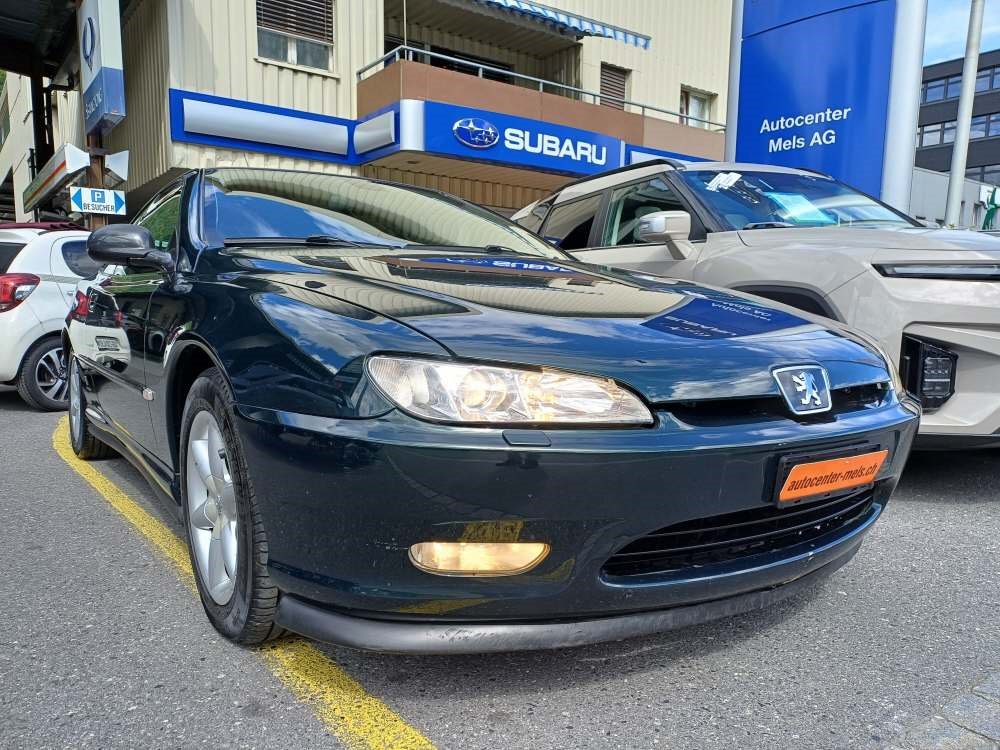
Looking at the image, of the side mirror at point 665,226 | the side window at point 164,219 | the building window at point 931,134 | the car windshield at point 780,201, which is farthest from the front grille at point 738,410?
the building window at point 931,134

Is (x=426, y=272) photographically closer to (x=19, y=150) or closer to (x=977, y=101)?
(x=19, y=150)

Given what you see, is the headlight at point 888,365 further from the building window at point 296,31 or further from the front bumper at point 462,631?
the building window at point 296,31

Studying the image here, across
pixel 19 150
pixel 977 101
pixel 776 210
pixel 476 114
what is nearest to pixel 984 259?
pixel 776 210

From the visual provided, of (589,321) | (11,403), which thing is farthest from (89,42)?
(589,321)

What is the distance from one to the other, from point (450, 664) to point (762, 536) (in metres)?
0.83

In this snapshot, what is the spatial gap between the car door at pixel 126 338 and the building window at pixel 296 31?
9.18 m

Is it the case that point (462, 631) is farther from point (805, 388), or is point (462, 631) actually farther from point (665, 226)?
point (665, 226)

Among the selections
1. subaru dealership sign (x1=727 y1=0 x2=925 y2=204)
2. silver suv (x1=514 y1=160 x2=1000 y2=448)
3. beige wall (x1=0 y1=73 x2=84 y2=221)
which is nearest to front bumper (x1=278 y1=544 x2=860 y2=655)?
silver suv (x1=514 y1=160 x2=1000 y2=448)

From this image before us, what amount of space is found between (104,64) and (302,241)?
9.01m

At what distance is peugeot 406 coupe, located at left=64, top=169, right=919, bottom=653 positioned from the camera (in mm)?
1483

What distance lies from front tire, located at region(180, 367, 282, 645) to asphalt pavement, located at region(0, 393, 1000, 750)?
115 mm

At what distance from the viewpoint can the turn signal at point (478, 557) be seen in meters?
1.51

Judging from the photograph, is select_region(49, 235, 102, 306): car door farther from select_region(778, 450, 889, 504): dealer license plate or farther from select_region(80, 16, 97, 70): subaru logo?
select_region(778, 450, 889, 504): dealer license plate

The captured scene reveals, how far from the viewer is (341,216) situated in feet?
9.26
